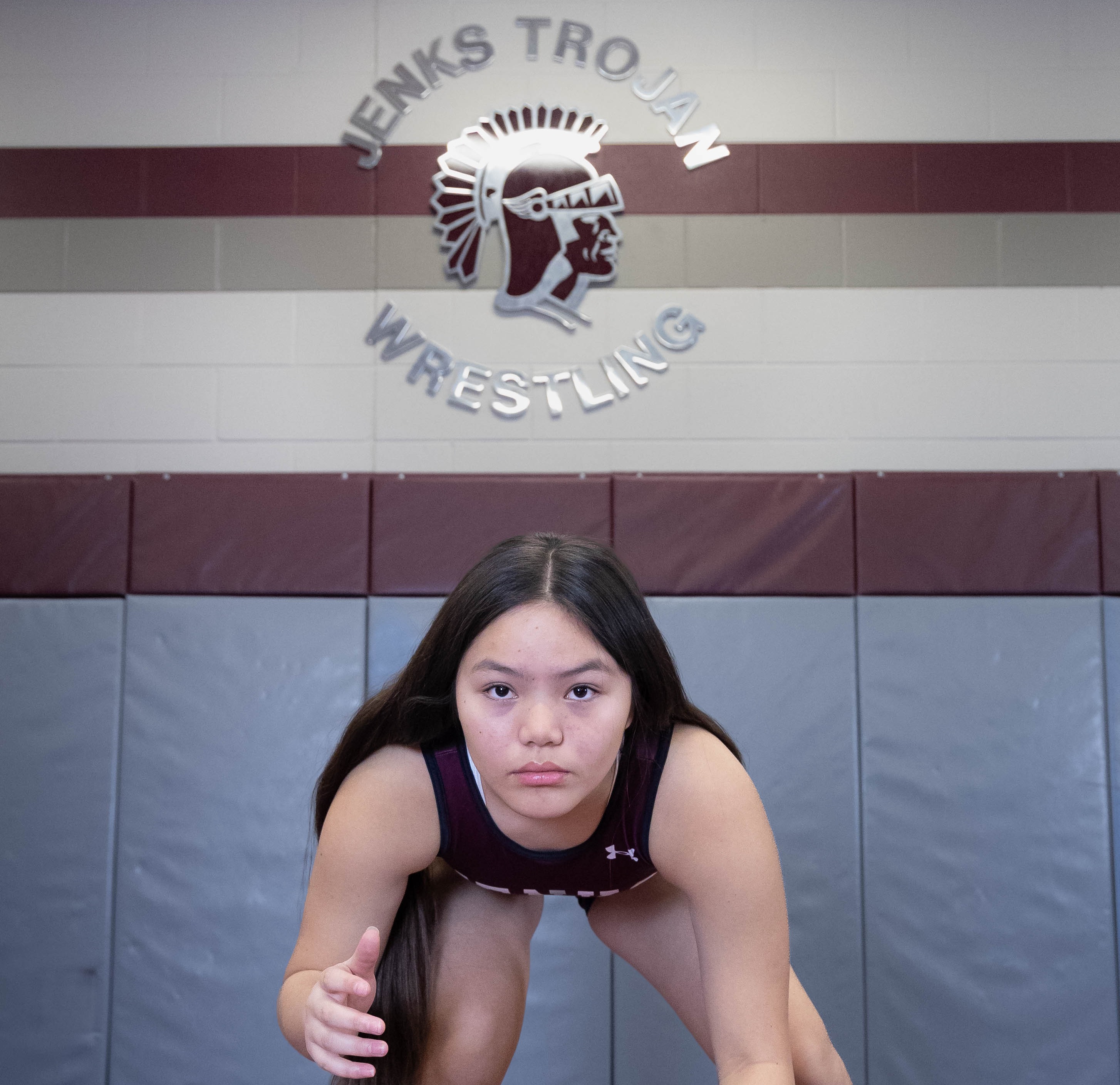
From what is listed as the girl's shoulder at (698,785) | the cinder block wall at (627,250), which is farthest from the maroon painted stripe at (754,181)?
the girl's shoulder at (698,785)

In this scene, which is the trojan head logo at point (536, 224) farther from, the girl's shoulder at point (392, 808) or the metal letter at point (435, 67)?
the girl's shoulder at point (392, 808)

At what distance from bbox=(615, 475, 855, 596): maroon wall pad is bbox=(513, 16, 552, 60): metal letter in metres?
1.29

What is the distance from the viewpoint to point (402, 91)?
117 inches

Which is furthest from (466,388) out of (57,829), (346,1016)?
Result: (346,1016)

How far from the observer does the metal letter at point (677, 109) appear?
116 inches

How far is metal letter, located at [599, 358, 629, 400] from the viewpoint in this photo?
2887mm

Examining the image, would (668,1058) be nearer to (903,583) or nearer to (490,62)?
(903,583)

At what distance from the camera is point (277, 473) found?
112 inches

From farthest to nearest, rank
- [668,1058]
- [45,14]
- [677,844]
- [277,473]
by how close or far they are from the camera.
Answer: [45,14] → [277,473] → [668,1058] → [677,844]

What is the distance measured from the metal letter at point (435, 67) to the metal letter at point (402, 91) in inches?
1.0

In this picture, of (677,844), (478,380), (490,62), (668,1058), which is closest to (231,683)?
(478,380)

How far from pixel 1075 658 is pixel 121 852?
8.21ft

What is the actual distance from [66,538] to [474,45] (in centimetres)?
179

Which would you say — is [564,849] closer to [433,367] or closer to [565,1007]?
[565,1007]
